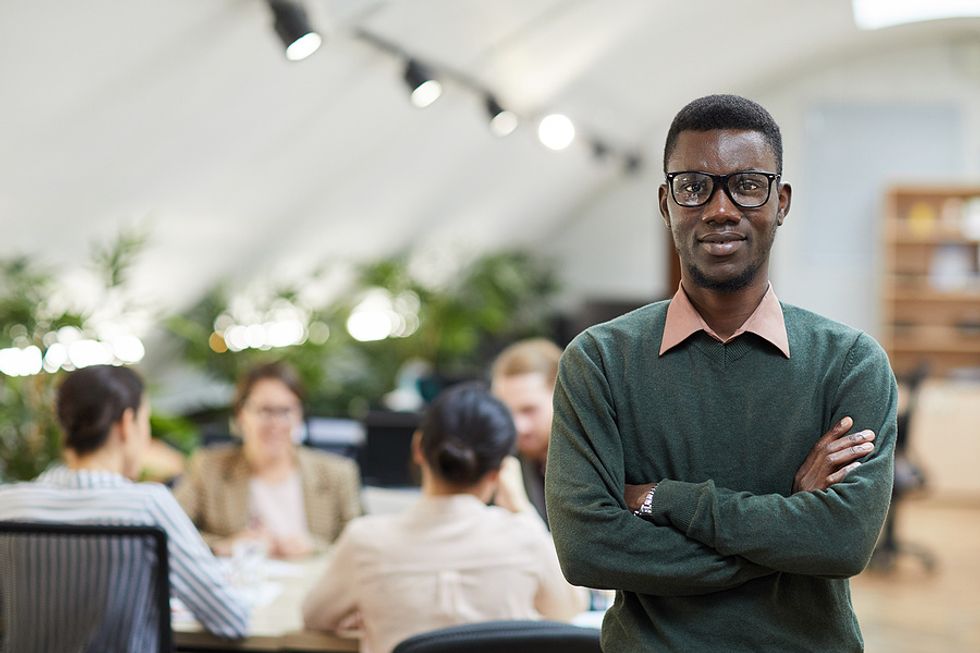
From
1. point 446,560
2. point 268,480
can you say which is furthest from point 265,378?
point 446,560

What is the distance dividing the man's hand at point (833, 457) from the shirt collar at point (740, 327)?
126 mm

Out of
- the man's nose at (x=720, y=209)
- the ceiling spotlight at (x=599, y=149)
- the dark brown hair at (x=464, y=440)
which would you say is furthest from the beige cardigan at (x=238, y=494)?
the ceiling spotlight at (x=599, y=149)

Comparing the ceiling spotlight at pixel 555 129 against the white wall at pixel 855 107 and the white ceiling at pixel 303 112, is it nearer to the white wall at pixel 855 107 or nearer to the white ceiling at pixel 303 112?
the white ceiling at pixel 303 112

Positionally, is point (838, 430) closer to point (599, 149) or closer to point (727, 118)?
point (727, 118)

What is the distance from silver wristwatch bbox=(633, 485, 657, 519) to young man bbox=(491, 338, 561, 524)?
2.08 metres

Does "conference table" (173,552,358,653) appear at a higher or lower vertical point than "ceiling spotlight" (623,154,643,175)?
lower

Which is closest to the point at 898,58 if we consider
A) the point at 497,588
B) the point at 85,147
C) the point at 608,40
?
the point at 608,40

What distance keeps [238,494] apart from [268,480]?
120 mm

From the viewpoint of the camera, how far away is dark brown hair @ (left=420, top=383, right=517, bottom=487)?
283cm

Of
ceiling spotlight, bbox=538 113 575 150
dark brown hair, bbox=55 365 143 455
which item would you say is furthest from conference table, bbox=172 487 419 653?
ceiling spotlight, bbox=538 113 575 150

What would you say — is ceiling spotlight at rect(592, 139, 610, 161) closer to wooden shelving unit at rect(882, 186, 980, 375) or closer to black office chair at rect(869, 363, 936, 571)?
wooden shelving unit at rect(882, 186, 980, 375)

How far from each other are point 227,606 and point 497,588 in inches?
24.9

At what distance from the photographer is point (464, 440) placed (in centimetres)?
286

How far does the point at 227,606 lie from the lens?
9.45ft
